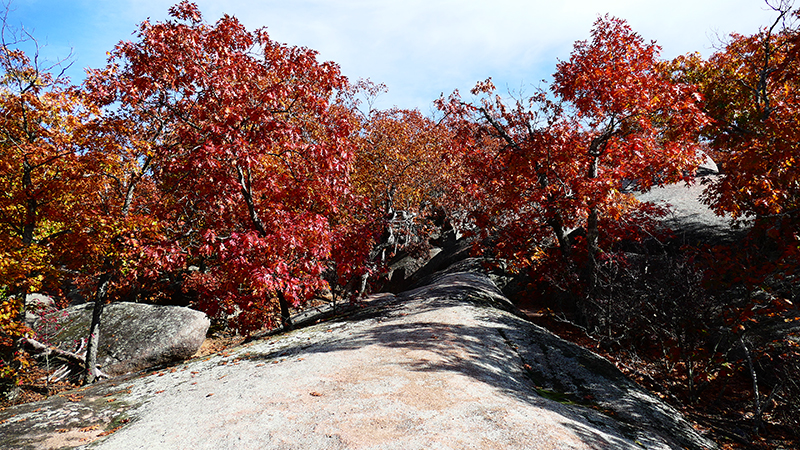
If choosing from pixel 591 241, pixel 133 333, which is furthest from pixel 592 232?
pixel 133 333

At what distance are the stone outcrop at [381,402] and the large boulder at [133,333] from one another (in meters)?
4.79

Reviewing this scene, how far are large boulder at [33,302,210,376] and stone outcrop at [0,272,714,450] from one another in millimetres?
4793

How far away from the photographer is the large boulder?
38.2ft

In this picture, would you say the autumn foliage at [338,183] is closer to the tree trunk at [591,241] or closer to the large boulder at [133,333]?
the tree trunk at [591,241]

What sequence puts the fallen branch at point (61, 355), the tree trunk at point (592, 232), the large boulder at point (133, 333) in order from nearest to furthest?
the tree trunk at point (592, 232) → the fallen branch at point (61, 355) → the large boulder at point (133, 333)

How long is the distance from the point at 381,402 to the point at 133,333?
1140cm

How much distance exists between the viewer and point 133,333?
476 inches

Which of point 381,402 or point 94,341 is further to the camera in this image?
point 94,341

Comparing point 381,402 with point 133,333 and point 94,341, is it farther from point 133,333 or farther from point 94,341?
point 133,333

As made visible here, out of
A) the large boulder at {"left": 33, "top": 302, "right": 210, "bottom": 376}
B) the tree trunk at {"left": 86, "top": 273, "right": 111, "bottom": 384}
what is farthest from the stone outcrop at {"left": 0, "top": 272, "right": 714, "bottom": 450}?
the tree trunk at {"left": 86, "top": 273, "right": 111, "bottom": 384}

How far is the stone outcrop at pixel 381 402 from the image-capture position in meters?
4.07

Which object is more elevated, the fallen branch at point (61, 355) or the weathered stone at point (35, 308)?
the weathered stone at point (35, 308)

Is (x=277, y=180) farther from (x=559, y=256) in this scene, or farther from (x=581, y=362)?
(x=559, y=256)

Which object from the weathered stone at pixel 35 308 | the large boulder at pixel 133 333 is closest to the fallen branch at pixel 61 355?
the large boulder at pixel 133 333
